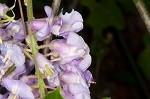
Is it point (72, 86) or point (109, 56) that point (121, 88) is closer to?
point (109, 56)

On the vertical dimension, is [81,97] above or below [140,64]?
above

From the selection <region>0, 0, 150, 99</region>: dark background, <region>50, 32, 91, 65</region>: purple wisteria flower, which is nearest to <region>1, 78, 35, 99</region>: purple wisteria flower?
<region>50, 32, 91, 65</region>: purple wisteria flower

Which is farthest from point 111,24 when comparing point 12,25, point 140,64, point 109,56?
point 12,25

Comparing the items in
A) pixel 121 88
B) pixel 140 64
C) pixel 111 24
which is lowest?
pixel 121 88

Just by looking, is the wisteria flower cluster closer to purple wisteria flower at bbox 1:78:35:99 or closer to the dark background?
purple wisteria flower at bbox 1:78:35:99

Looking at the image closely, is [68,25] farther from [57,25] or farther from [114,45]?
[114,45]

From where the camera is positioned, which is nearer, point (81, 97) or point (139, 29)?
point (81, 97)
